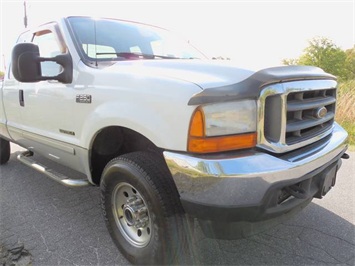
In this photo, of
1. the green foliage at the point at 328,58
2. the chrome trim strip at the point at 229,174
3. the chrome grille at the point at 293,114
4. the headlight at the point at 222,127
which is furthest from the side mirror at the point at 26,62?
the green foliage at the point at 328,58

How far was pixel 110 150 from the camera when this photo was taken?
2641mm

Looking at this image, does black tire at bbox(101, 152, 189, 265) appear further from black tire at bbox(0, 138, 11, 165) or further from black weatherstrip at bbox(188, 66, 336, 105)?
black tire at bbox(0, 138, 11, 165)

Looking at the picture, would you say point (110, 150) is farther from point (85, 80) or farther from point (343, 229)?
point (343, 229)

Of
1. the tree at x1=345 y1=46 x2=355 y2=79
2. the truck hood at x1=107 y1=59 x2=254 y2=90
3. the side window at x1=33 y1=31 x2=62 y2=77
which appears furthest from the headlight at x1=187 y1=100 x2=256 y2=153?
the tree at x1=345 y1=46 x2=355 y2=79

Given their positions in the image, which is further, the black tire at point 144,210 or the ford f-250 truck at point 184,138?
the black tire at point 144,210

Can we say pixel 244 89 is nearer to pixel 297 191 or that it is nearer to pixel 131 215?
pixel 297 191

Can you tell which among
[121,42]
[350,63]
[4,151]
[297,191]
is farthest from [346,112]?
[350,63]

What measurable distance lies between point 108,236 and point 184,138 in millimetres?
1466

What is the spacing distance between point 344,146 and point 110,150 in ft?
6.37

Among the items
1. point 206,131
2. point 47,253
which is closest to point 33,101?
point 47,253

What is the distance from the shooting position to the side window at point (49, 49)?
3.04 meters

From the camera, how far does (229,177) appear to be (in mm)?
1670

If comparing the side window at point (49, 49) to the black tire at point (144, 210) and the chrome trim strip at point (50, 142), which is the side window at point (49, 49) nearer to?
the chrome trim strip at point (50, 142)

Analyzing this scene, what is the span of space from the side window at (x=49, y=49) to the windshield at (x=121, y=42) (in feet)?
1.09
